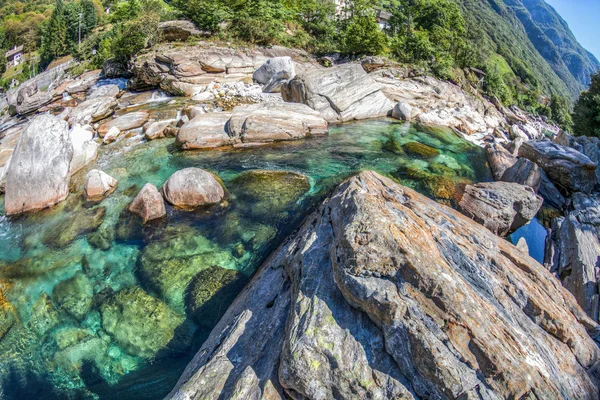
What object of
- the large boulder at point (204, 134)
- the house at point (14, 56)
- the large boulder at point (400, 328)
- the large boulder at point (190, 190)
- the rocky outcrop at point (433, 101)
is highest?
the large boulder at point (400, 328)

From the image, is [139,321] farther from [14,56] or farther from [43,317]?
[14,56]

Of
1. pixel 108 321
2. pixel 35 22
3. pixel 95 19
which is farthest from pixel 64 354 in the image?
pixel 35 22

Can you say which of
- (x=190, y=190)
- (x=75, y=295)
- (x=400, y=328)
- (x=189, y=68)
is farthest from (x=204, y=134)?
(x=189, y=68)

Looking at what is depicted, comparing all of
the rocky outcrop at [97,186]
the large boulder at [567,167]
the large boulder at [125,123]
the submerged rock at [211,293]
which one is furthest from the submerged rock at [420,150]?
the large boulder at [125,123]

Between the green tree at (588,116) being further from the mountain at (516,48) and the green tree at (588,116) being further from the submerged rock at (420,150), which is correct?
the mountain at (516,48)

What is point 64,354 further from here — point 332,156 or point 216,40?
point 216,40

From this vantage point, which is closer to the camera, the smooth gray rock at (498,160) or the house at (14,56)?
the smooth gray rock at (498,160)

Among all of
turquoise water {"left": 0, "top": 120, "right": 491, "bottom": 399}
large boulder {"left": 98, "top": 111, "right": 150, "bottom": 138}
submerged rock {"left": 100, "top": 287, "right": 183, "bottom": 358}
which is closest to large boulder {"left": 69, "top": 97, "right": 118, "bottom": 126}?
large boulder {"left": 98, "top": 111, "right": 150, "bottom": 138}
